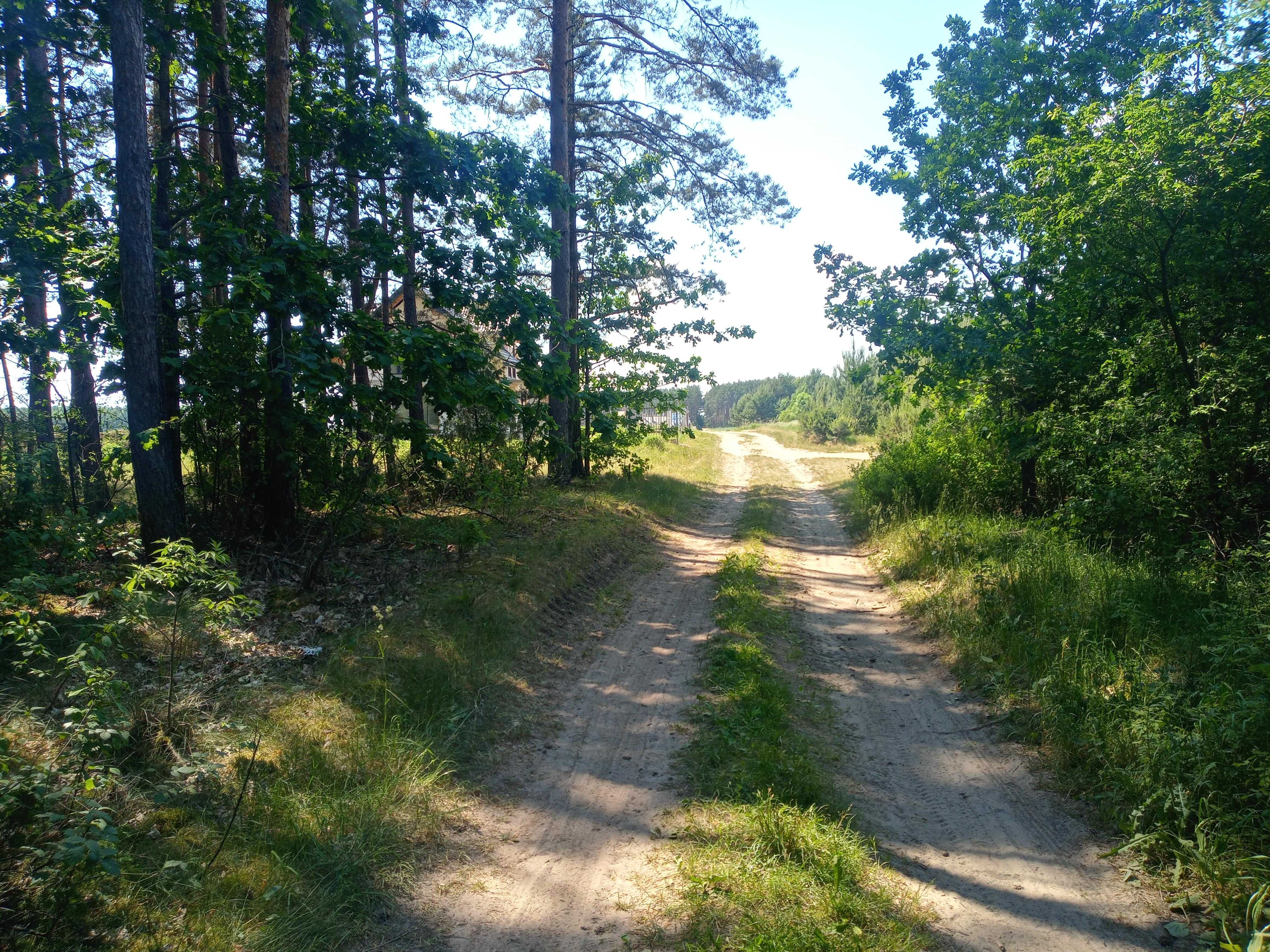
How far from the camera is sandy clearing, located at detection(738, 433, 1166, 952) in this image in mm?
3541

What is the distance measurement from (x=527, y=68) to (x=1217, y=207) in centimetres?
1304

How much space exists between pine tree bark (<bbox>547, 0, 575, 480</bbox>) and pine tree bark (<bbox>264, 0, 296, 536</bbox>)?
15.7ft

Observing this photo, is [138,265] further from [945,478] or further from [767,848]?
[945,478]

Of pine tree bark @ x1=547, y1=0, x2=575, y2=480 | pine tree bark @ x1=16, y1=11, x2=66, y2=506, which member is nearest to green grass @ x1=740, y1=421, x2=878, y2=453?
pine tree bark @ x1=547, y1=0, x2=575, y2=480

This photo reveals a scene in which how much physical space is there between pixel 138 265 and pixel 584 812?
249 inches

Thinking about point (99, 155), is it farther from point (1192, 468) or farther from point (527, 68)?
point (1192, 468)

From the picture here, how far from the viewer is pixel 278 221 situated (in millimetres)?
8031

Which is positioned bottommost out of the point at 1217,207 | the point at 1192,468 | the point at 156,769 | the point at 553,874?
the point at 553,874

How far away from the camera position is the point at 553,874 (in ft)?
13.1

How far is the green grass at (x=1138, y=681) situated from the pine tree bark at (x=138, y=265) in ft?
26.2

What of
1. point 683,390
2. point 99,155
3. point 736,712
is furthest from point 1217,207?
point 99,155

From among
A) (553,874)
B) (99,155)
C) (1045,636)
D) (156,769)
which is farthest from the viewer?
(99,155)

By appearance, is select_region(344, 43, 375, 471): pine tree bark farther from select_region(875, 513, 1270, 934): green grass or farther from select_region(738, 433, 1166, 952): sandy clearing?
select_region(875, 513, 1270, 934): green grass

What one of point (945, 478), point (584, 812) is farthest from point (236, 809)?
point (945, 478)
